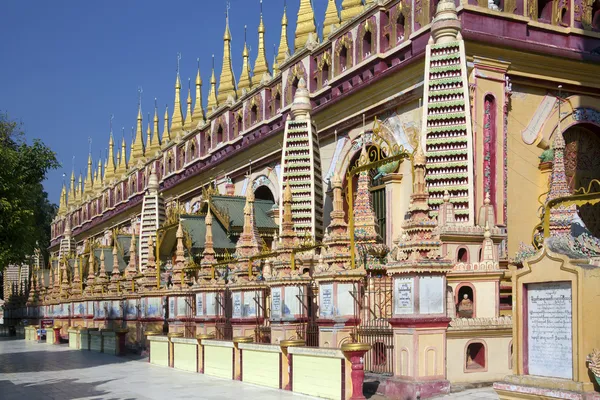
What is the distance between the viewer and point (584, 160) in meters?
22.0

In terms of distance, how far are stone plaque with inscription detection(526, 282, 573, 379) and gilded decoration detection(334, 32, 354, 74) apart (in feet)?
53.5

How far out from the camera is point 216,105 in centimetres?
4122

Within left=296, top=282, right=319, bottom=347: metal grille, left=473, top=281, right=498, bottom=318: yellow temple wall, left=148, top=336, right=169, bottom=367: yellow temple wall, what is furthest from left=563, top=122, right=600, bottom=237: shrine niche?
left=148, top=336, right=169, bottom=367: yellow temple wall

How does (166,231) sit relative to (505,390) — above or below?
above

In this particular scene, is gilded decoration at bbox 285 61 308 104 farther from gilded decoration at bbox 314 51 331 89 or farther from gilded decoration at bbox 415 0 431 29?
gilded decoration at bbox 415 0 431 29

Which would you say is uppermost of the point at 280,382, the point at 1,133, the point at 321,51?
the point at 321,51

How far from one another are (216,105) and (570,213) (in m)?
26.4

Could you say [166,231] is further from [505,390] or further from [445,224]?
[505,390]

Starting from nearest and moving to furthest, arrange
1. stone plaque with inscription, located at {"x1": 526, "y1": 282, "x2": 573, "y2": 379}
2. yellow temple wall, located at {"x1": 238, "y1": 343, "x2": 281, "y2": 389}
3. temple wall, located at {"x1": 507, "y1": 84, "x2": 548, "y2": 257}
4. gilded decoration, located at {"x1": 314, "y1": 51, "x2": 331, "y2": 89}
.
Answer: stone plaque with inscription, located at {"x1": 526, "y1": 282, "x2": 573, "y2": 379}, yellow temple wall, located at {"x1": 238, "y1": 343, "x2": 281, "y2": 389}, temple wall, located at {"x1": 507, "y1": 84, "x2": 548, "y2": 257}, gilded decoration, located at {"x1": 314, "y1": 51, "x2": 331, "y2": 89}

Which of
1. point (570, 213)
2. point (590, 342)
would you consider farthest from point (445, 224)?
point (590, 342)

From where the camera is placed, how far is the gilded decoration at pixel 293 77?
92.1 feet

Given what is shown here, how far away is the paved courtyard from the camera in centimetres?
1549

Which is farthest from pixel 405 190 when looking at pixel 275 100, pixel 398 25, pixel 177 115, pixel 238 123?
pixel 177 115

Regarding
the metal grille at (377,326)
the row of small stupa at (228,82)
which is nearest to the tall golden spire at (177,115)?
the row of small stupa at (228,82)
